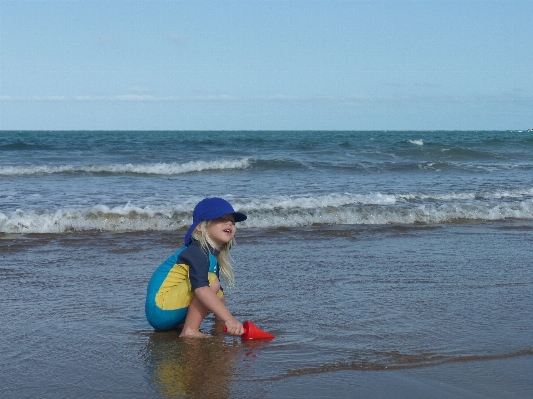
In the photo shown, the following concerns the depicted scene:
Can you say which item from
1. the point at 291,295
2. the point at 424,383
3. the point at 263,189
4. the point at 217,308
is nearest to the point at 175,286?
the point at 217,308

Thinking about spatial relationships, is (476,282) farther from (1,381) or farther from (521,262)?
(1,381)

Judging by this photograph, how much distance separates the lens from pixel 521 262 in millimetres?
6734

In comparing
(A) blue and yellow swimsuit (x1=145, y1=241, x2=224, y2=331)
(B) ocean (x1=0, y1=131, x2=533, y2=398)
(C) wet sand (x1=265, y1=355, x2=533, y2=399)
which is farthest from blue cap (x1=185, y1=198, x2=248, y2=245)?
(C) wet sand (x1=265, y1=355, x2=533, y2=399)

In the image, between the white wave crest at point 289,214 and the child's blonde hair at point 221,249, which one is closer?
the child's blonde hair at point 221,249

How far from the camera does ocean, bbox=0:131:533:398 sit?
3.44 m

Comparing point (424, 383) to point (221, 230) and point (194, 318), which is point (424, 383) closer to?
point (194, 318)

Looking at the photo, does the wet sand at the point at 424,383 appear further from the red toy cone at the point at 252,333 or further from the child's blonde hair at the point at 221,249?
the child's blonde hair at the point at 221,249

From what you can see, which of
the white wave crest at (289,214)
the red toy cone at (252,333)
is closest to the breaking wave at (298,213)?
the white wave crest at (289,214)

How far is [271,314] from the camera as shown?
4.80 metres

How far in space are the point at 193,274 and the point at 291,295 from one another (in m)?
1.37

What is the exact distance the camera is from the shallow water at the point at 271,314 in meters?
3.52

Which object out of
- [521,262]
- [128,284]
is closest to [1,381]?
[128,284]

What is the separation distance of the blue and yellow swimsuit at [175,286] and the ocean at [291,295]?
0.14 metres

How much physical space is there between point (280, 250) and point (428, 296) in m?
2.54
